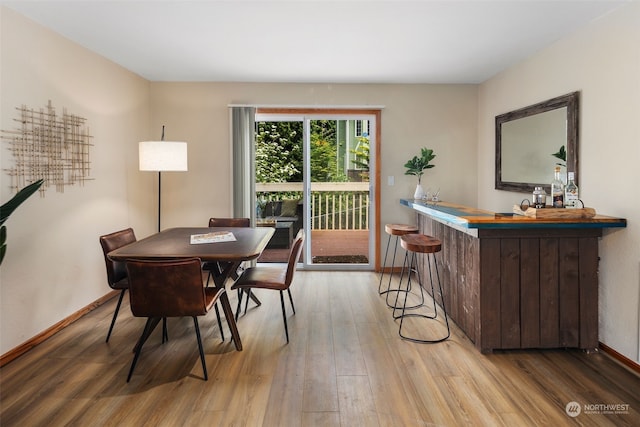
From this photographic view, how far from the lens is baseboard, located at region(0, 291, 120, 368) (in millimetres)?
2836

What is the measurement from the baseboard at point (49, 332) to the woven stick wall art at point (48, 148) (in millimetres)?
1100

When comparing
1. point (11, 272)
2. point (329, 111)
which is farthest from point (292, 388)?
point (329, 111)

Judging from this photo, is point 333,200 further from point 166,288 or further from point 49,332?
point 49,332

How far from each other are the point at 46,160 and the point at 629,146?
4.23 metres

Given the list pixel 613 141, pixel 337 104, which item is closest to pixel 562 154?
pixel 613 141

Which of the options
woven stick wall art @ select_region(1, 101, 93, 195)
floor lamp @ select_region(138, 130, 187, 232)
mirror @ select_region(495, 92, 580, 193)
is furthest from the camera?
floor lamp @ select_region(138, 130, 187, 232)

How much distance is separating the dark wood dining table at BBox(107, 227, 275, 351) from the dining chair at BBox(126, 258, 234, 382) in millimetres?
275

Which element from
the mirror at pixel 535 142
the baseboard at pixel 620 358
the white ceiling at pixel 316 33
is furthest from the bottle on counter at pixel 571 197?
the white ceiling at pixel 316 33

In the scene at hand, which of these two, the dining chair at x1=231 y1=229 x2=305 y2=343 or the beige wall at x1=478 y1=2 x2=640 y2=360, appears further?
the dining chair at x1=231 y1=229 x2=305 y2=343

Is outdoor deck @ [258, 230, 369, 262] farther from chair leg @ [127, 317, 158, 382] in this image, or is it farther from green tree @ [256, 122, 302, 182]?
chair leg @ [127, 317, 158, 382]

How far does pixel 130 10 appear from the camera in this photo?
2.95 metres

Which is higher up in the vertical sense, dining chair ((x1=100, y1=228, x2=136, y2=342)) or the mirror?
Result: the mirror

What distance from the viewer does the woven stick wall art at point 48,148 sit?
117 inches

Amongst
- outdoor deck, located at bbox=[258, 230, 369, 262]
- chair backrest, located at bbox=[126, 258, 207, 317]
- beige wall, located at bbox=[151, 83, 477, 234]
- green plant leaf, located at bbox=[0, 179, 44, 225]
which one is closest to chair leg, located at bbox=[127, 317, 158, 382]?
chair backrest, located at bbox=[126, 258, 207, 317]
